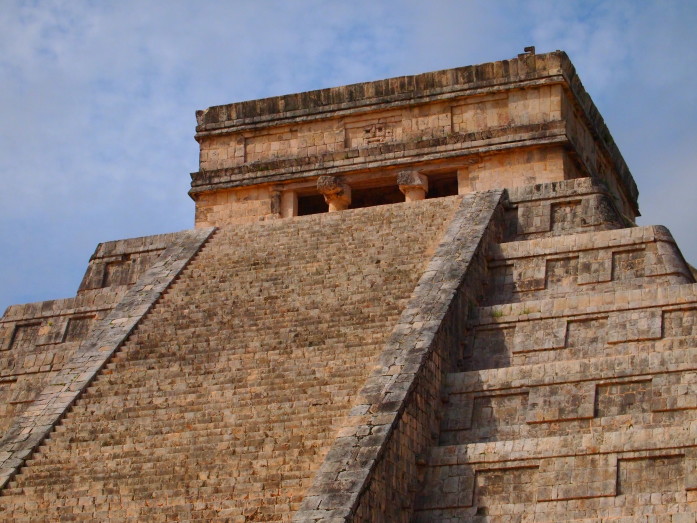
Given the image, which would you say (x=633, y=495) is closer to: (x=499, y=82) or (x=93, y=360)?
(x=93, y=360)

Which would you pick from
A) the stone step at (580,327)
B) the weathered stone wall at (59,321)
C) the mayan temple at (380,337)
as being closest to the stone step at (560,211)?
the mayan temple at (380,337)

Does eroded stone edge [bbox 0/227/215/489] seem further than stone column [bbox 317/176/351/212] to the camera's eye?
No

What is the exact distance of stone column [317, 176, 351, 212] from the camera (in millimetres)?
21516

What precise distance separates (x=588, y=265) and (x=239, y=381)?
4380mm

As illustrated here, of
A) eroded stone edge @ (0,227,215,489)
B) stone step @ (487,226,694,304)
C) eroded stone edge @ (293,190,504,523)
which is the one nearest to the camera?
eroded stone edge @ (293,190,504,523)

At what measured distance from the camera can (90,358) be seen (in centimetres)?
1722

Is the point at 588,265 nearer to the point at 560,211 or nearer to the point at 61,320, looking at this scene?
the point at 560,211

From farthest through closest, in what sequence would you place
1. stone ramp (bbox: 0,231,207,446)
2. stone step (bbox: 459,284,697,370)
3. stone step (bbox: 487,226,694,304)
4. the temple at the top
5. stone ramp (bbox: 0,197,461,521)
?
the temple at the top → stone ramp (bbox: 0,231,207,446) → stone step (bbox: 487,226,694,304) → stone step (bbox: 459,284,697,370) → stone ramp (bbox: 0,197,461,521)

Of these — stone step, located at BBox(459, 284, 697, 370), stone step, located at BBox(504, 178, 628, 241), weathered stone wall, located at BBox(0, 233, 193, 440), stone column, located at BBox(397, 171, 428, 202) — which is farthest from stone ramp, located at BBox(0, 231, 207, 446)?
stone step, located at BBox(459, 284, 697, 370)

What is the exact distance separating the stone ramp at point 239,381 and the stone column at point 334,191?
1.67 m

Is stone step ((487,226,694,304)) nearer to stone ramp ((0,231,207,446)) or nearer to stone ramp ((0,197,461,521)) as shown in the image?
stone ramp ((0,197,461,521))

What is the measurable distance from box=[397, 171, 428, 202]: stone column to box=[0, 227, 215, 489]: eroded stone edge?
9.37ft

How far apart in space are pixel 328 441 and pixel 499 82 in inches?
333

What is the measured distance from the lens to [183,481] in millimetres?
14258
